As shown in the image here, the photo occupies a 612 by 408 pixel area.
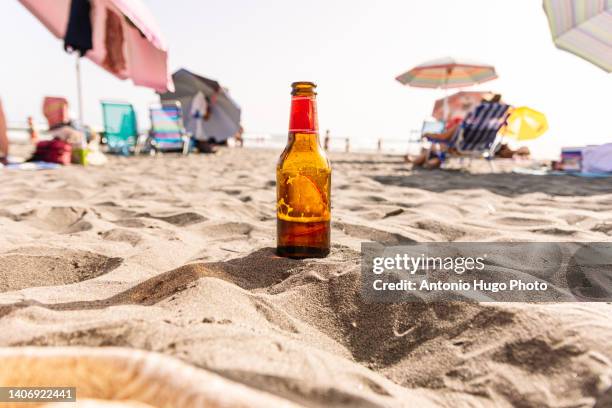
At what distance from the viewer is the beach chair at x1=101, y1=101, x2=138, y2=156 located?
9.14 meters

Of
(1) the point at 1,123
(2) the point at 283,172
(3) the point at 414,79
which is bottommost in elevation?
(2) the point at 283,172

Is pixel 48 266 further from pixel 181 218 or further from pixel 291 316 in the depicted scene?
pixel 291 316

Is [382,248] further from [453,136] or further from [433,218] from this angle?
[453,136]

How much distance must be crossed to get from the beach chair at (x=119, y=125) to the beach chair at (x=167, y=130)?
1.52 feet

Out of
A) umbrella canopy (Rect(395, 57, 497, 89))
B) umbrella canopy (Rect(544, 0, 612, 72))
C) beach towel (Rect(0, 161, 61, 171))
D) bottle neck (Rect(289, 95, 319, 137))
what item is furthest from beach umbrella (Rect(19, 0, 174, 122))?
umbrella canopy (Rect(395, 57, 497, 89))

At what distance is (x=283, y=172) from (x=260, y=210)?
48.6 inches

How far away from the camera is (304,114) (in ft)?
4.88

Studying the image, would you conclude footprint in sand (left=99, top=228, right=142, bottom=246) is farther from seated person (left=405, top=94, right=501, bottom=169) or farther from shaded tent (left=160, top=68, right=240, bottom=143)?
shaded tent (left=160, top=68, right=240, bottom=143)

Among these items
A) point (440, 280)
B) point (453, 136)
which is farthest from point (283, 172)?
point (453, 136)

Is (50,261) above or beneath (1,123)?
beneath

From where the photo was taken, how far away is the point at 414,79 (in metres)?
9.86

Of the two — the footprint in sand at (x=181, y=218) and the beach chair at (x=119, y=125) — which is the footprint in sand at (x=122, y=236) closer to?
the footprint in sand at (x=181, y=218)

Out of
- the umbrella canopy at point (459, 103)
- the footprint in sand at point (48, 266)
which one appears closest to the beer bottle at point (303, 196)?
the footprint in sand at point (48, 266)

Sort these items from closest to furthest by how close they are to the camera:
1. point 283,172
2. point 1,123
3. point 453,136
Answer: point 283,172
point 1,123
point 453,136
